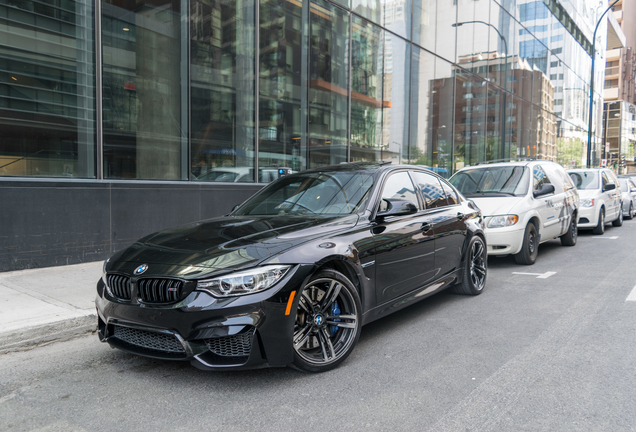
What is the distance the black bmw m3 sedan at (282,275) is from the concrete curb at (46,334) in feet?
3.48

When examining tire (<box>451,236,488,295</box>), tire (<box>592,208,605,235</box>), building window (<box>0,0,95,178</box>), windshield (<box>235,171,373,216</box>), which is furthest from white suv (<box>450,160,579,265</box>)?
building window (<box>0,0,95,178</box>)

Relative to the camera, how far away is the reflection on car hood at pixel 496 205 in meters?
7.89

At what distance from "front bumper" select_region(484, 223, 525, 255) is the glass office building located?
4182mm

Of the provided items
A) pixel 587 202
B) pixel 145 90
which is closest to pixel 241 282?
pixel 145 90

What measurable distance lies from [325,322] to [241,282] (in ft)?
2.55

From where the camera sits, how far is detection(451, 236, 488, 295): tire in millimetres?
5828

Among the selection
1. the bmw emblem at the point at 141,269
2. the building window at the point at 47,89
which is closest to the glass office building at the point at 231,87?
the building window at the point at 47,89

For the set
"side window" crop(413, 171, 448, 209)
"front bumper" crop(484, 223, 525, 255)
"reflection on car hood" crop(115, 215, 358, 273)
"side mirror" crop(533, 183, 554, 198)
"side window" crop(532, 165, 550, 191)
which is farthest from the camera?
"side window" crop(532, 165, 550, 191)

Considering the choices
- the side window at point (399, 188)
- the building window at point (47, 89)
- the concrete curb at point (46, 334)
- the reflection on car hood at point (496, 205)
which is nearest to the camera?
the concrete curb at point (46, 334)

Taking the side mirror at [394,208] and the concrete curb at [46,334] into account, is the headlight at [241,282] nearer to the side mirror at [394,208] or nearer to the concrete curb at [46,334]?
the side mirror at [394,208]

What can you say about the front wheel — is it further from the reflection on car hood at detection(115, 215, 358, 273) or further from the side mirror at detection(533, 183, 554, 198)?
the reflection on car hood at detection(115, 215, 358, 273)

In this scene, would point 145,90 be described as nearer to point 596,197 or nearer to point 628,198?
point 596,197

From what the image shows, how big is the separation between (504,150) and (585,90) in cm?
2047

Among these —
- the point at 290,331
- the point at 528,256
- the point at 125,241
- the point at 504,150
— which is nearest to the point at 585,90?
the point at 504,150
